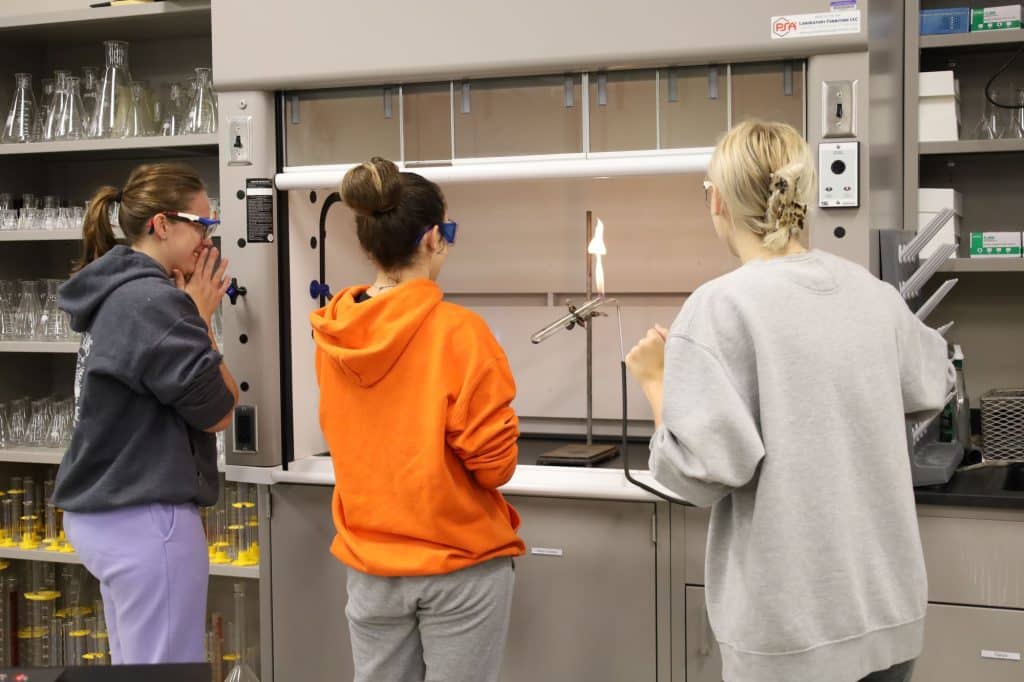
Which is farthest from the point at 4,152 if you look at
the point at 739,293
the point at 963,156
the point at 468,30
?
the point at 963,156

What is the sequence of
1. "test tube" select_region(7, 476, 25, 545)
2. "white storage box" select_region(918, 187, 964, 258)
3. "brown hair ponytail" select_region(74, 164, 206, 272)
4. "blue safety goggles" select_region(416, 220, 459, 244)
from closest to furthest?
1. "blue safety goggles" select_region(416, 220, 459, 244)
2. "brown hair ponytail" select_region(74, 164, 206, 272)
3. "white storage box" select_region(918, 187, 964, 258)
4. "test tube" select_region(7, 476, 25, 545)

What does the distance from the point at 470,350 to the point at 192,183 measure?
2.56ft

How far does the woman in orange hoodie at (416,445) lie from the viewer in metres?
1.78

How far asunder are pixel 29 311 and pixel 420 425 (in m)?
1.83

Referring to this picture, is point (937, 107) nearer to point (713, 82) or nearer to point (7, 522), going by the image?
point (713, 82)

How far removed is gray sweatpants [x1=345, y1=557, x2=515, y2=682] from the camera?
180cm

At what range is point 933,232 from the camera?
2127mm

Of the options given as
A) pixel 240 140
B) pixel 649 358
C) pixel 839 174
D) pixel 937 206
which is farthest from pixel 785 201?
pixel 240 140

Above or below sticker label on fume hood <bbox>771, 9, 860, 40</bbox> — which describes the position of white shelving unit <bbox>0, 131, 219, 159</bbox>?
below

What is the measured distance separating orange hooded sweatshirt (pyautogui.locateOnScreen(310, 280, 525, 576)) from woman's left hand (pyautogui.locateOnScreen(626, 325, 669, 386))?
34 cm

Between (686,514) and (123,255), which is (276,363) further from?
(686,514)

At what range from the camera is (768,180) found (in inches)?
54.7

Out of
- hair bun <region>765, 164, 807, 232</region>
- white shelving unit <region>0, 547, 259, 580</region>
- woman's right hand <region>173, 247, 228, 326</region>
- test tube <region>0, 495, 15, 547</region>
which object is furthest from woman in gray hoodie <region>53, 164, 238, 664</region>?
test tube <region>0, 495, 15, 547</region>

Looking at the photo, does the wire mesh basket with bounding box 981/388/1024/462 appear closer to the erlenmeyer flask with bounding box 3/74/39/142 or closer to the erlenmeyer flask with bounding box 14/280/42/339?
the erlenmeyer flask with bounding box 14/280/42/339
